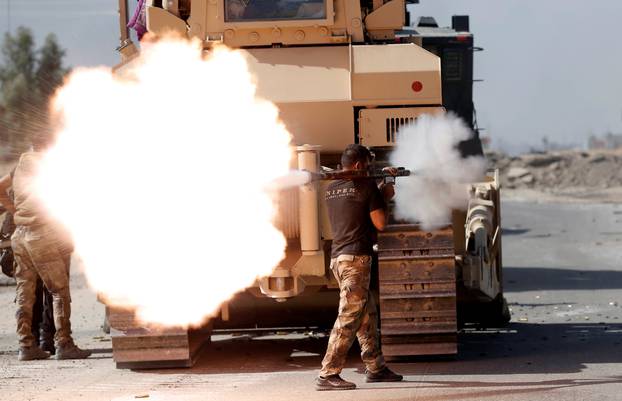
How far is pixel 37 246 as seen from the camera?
532 inches

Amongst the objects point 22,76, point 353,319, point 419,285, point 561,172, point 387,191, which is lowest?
point 353,319

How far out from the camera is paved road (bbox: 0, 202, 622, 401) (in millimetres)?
10641

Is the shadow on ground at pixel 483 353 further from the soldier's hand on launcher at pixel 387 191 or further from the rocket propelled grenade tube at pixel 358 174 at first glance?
the rocket propelled grenade tube at pixel 358 174

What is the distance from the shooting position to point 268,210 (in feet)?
40.4

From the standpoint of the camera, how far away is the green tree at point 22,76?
48344mm

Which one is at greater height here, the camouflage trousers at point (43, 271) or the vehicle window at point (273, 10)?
the vehicle window at point (273, 10)

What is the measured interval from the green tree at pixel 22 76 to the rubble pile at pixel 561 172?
23.2 meters

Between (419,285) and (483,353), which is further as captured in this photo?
(483,353)

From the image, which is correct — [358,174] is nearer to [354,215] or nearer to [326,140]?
[354,215]

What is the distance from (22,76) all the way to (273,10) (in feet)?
134

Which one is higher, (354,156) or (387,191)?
(354,156)

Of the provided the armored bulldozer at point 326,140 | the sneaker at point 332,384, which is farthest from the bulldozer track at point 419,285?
the sneaker at point 332,384

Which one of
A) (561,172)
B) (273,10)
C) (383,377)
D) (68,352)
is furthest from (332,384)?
(561,172)

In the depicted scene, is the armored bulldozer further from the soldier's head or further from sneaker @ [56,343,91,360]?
sneaker @ [56,343,91,360]
